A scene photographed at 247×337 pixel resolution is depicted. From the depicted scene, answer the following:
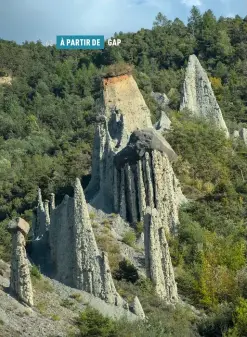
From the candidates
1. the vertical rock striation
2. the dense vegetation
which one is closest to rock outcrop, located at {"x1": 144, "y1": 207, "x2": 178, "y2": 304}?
the dense vegetation

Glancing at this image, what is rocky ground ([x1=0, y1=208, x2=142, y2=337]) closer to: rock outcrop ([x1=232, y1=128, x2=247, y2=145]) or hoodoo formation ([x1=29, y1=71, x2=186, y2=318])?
hoodoo formation ([x1=29, y1=71, x2=186, y2=318])

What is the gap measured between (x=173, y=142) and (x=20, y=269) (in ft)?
70.8

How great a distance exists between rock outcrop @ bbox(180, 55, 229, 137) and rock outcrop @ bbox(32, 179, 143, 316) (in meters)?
26.2

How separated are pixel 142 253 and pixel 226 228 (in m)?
5.98

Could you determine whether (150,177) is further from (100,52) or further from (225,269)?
(100,52)

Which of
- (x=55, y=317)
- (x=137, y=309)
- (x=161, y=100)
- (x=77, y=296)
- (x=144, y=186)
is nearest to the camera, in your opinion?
(x=55, y=317)

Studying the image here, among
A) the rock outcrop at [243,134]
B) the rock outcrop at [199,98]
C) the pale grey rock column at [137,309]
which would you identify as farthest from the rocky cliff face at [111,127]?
the pale grey rock column at [137,309]

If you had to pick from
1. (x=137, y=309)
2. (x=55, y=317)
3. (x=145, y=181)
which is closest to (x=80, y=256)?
(x=137, y=309)

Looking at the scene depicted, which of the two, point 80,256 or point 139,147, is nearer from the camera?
point 80,256

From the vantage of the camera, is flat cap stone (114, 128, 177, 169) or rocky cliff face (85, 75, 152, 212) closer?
flat cap stone (114, 128, 177, 169)

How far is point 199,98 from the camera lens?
215ft

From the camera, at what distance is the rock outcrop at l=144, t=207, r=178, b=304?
3719 cm

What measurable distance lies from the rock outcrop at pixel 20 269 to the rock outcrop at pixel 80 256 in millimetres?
3545

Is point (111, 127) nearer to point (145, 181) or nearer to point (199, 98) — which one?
point (145, 181)
